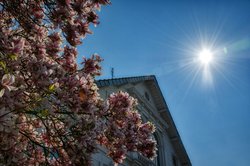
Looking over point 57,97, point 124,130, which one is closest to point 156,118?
point 124,130

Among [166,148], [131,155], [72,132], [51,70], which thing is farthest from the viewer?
[166,148]

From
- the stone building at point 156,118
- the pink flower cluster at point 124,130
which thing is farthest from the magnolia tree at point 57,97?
the stone building at point 156,118

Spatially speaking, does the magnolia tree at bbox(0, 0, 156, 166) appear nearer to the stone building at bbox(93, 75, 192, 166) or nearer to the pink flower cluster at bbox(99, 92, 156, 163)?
the pink flower cluster at bbox(99, 92, 156, 163)

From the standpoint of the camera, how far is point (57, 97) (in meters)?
3.03

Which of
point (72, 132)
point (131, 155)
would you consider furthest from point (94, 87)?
point (131, 155)

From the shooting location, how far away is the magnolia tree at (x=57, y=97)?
2.68 meters

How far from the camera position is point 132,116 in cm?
396

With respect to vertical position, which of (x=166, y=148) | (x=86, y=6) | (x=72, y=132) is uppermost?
(x=166, y=148)

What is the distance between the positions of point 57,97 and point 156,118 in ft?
47.3

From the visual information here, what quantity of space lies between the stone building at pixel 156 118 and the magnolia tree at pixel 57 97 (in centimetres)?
724

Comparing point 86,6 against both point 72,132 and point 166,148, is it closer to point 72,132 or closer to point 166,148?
point 72,132

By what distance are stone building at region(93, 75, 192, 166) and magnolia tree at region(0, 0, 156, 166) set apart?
23.7 feet

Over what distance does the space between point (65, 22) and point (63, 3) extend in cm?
39

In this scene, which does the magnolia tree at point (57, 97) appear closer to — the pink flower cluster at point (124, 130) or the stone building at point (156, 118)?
the pink flower cluster at point (124, 130)
